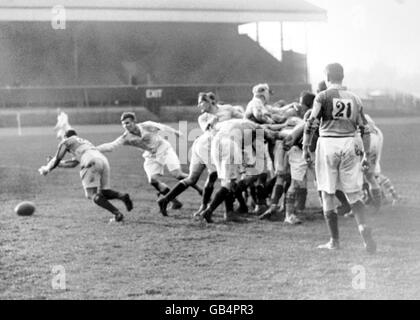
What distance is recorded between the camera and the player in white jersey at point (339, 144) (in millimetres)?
6441

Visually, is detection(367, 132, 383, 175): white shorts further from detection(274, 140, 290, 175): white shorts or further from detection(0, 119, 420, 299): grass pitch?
detection(274, 140, 290, 175): white shorts

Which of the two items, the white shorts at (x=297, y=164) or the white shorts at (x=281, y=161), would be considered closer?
the white shorts at (x=297, y=164)

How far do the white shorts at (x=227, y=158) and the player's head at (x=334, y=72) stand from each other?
83.8 inches

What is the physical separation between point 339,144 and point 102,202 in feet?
11.9

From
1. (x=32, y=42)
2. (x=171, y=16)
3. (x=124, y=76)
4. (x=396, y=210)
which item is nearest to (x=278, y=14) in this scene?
(x=171, y=16)

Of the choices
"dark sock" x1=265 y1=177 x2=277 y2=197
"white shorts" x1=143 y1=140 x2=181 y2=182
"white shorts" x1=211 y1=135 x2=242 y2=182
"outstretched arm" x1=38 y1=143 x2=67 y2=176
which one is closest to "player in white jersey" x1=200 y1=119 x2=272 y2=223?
"white shorts" x1=211 y1=135 x2=242 y2=182

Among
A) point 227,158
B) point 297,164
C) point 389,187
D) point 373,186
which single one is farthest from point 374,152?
point 227,158

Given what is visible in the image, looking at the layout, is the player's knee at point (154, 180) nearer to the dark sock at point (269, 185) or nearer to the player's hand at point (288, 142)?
the dark sock at point (269, 185)

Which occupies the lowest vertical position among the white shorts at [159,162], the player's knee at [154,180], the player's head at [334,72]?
the player's knee at [154,180]

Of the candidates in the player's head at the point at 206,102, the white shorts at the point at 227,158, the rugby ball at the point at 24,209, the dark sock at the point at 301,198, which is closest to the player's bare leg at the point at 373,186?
the dark sock at the point at 301,198

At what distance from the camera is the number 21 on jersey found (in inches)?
254

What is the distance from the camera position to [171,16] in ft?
93.7

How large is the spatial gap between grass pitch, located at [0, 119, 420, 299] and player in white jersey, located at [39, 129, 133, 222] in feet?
1.26
